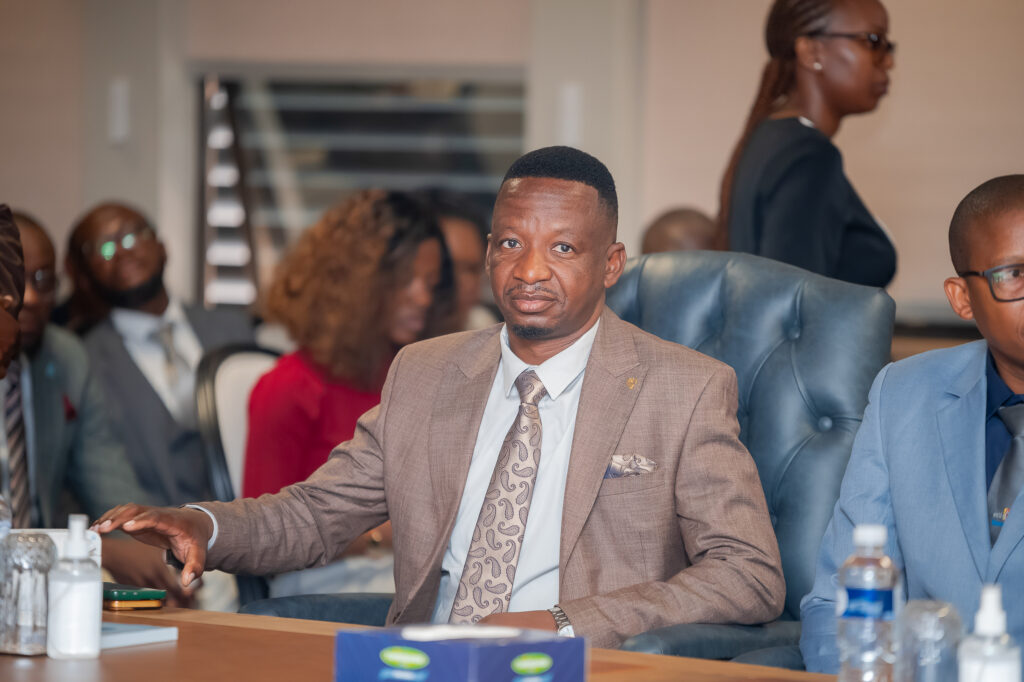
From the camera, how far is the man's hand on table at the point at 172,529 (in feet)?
5.56

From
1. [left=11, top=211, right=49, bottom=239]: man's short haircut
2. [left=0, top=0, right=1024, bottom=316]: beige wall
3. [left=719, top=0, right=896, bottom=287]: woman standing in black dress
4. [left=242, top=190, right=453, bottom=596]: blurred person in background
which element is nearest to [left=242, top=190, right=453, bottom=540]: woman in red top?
[left=242, top=190, right=453, bottom=596]: blurred person in background

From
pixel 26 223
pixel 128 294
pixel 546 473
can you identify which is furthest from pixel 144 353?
pixel 546 473

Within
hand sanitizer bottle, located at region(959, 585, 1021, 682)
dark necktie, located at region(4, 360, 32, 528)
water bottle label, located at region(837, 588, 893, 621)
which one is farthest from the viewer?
dark necktie, located at region(4, 360, 32, 528)

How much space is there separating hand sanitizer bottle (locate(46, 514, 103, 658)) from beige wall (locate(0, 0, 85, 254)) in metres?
4.66

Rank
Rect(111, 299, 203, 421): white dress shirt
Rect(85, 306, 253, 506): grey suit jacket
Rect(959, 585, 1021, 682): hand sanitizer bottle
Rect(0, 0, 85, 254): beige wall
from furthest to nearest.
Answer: Rect(0, 0, 85, 254): beige wall, Rect(111, 299, 203, 421): white dress shirt, Rect(85, 306, 253, 506): grey suit jacket, Rect(959, 585, 1021, 682): hand sanitizer bottle

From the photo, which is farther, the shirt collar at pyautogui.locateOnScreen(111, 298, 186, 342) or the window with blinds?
the window with blinds

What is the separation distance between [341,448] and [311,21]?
4109 millimetres

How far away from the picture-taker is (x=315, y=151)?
248 inches

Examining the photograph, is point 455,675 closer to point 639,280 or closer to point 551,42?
point 639,280

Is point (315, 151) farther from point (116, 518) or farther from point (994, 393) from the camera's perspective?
point (994, 393)

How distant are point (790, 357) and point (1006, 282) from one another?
571 millimetres

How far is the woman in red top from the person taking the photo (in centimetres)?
297

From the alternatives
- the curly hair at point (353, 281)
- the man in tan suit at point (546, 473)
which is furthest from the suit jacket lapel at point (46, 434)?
the man in tan suit at point (546, 473)

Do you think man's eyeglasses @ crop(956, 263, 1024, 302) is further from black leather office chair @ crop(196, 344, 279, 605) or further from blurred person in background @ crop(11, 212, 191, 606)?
blurred person in background @ crop(11, 212, 191, 606)
